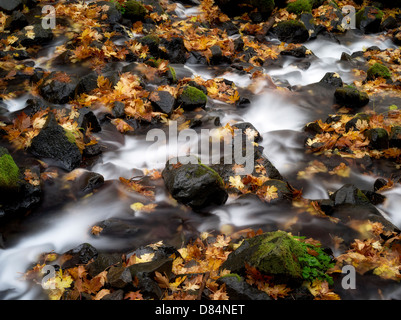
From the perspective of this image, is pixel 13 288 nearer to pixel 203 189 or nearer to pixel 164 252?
pixel 164 252

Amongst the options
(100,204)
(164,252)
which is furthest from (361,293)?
(100,204)

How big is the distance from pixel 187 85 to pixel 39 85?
2.91 metres

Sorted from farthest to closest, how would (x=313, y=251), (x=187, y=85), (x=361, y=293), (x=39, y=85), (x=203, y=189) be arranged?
(x=187, y=85), (x=39, y=85), (x=203, y=189), (x=313, y=251), (x=361, y=293)

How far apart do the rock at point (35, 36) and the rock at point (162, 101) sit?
11.7 ft

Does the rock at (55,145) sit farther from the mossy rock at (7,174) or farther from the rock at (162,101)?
the rock at (162,101)

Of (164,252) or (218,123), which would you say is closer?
(164,252)

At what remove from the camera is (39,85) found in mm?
6160

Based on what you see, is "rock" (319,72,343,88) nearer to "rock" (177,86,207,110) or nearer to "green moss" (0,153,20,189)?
"rock" (177,86,207,110)

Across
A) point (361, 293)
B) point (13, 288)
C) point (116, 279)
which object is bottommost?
point (361, 293)

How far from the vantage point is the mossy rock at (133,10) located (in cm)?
911

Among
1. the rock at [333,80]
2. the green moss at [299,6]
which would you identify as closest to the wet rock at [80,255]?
the rock at [333,80]

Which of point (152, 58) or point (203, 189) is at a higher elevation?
point (152, 58)

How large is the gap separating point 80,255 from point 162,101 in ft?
11.4
